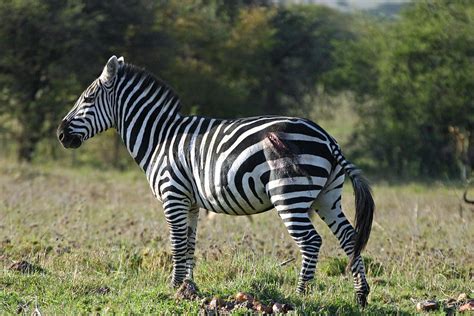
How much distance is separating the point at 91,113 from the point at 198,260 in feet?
7.59

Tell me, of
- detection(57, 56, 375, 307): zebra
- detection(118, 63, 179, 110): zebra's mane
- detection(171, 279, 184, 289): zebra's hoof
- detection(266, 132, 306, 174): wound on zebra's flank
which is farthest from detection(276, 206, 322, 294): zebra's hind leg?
detection(118, 63, 179, 110): zebra's mane

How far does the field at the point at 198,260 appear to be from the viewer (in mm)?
7785

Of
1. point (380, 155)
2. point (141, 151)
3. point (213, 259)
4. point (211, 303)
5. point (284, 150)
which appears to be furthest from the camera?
point (380, 155)

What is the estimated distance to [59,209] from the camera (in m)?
14.0

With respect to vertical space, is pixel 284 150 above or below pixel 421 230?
above

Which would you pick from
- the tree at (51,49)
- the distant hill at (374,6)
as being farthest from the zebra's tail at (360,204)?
the distant hill at (374,6)

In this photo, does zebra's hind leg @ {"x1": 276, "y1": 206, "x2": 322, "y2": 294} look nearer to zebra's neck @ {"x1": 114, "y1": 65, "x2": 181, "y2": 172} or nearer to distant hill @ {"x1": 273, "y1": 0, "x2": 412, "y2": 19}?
zebra's neck @ {"x1": 114, "y1": 65, "x2": 181, "y2": 172}

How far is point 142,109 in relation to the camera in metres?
9.23

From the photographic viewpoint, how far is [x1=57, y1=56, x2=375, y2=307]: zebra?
7.84 meters

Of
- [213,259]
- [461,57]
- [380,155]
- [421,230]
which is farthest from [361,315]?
[380,155]

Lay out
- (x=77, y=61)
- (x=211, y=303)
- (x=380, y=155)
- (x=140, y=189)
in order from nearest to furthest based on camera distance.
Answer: (x=211, y=303)
(x=140, y=189)
(x=77, y=61)
(x=380, y=155)

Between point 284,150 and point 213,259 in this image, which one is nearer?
point 284,150

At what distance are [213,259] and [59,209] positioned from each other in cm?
493

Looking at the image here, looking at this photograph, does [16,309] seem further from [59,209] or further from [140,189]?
[140,189]
